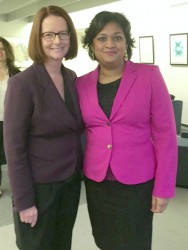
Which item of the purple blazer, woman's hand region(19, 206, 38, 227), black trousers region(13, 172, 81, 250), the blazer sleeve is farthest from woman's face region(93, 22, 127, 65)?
woman's hand region(19, 206, 38, 227)

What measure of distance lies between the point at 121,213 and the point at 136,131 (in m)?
0.43

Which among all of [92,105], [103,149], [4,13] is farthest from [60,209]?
[4,13]

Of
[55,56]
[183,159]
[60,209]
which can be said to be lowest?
[183,159]

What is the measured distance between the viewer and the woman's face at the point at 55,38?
4.50 ft

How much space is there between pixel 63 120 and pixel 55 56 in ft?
0.98

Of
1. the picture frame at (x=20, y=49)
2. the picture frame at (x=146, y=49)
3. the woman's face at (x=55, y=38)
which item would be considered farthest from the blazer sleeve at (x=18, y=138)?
the picture frame at (x=20, y=49)

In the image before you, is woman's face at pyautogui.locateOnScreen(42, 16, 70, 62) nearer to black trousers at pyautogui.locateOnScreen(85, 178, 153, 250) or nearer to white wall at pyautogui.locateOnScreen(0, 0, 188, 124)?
black trousers at pyautogui.locateOnScreen(85, 178, 153, 250)

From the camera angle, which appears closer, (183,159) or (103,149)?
(103,149)

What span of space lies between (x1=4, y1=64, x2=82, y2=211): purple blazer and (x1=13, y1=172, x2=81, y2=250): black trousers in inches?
2.1

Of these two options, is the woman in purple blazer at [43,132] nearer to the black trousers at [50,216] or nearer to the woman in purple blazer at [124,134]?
the black trousers at [50,216]

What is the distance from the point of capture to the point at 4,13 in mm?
8734

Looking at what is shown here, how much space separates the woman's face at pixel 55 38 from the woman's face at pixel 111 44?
0.58 ft

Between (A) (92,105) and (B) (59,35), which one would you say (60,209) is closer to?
(A) (92,105)

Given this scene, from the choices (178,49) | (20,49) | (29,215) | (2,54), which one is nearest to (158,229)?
(29,215)
